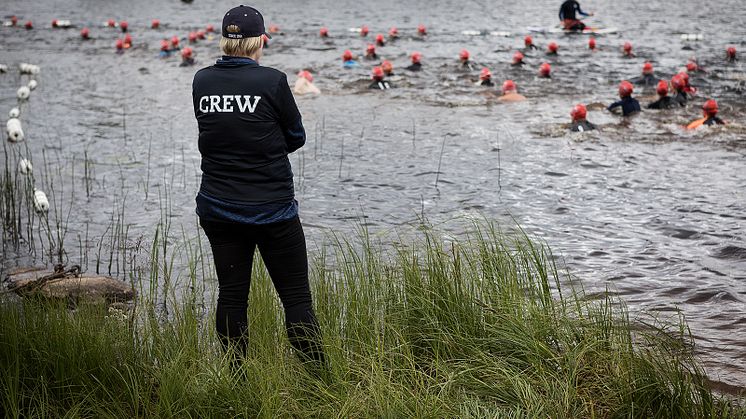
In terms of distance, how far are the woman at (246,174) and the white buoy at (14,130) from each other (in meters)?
11.4

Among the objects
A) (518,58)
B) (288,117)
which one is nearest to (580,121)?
(518,58)

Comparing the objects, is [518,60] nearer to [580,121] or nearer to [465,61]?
[465,61]

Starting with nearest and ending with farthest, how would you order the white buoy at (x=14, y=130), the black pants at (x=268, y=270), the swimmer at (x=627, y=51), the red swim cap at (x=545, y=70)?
the black pants at (x=268, y=270), the white buoy at (x=14, y=130), the red swim cap at (x=545, y=70), the swimmer at (x=627, y=51)

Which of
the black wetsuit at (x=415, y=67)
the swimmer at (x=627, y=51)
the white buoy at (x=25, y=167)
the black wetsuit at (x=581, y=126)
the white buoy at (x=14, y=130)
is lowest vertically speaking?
the white buoy at (x=14, y=130)

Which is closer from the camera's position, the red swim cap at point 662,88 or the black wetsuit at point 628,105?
the black wetsuit at point 628,105

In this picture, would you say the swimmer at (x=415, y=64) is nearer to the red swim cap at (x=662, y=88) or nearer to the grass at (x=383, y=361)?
the red swim cap at (x=662, y=88)

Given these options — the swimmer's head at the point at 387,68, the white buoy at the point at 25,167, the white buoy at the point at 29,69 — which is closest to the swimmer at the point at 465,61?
the swimmer's head at the point at 387,68

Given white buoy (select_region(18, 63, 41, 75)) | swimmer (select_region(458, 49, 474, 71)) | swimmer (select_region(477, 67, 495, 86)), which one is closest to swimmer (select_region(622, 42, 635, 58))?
swimmer (select_region(458, 49, 474, 71))

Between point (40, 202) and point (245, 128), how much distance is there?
6906 millimetres

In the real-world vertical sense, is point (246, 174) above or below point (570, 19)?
above

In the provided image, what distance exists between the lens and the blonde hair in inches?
202

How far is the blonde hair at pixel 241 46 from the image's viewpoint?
16.8ft

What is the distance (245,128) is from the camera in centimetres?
516

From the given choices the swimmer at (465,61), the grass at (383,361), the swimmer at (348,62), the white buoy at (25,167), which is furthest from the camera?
the swimmer at (348,62)
